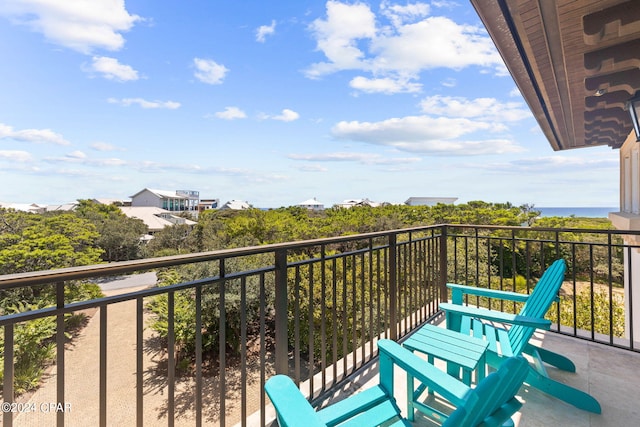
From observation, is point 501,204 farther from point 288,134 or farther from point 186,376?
point 186,376

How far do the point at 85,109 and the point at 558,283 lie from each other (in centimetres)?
2989

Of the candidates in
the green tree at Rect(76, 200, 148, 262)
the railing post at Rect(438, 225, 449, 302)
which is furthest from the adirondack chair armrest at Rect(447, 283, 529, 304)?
the green tree at Rect(76, 200, 148, 262)

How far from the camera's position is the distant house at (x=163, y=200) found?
46.5m

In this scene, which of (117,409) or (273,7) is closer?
(117,409)

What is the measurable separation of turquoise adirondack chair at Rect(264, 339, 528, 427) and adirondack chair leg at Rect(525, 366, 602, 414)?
779 millimetres

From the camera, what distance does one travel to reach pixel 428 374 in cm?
132

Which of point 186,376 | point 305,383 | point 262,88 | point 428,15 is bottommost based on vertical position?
point 186,376

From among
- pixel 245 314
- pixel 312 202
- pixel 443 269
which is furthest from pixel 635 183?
pixel 312 202

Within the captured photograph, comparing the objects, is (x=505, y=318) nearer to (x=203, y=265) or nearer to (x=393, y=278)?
(x=393, y=278)

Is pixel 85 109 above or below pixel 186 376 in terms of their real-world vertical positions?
above

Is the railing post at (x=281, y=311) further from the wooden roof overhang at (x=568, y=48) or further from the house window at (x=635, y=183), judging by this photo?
the house window at (x=635, y=183)

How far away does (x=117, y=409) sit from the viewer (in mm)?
8742

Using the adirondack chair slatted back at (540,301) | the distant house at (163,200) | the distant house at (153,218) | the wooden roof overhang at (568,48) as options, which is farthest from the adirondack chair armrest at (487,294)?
the distant house at (163,200)

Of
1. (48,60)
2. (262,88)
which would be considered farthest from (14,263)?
(262,88)
